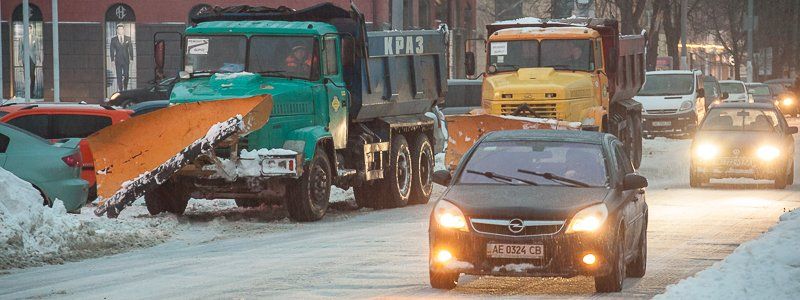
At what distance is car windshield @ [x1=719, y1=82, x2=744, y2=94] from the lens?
6303cm

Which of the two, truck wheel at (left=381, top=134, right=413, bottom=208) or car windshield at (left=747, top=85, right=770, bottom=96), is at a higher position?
truck wheel at (left=381, top=134, right=413, bottom=208)

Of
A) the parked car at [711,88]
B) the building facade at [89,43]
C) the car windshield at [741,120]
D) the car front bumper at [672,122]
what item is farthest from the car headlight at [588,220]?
the parked car at [711,88]

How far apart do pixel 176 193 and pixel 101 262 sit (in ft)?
17.6

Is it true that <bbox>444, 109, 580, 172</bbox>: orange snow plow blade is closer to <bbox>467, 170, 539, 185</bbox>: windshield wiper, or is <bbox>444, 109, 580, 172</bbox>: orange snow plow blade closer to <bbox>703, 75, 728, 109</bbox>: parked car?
<bbox>467, 170, 539, 185</bbox>: windshield wiper

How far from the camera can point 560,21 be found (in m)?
31.1

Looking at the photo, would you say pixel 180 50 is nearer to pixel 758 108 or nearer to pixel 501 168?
pixel 501 168

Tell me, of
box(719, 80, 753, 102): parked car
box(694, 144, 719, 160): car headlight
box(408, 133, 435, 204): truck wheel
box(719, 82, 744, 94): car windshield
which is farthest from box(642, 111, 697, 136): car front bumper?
box(408, 133, 435, 204): truck wheel

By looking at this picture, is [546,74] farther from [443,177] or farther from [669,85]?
[669,85]

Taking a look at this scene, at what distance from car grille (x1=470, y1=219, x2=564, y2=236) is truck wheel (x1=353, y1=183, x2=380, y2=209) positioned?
11.2 meters

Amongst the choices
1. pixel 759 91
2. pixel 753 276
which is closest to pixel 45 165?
pixel 753 276

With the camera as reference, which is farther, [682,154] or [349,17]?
[682,154]

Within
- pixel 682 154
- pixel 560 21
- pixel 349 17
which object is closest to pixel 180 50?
pixel 349 17

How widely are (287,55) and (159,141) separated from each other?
2.28 meters

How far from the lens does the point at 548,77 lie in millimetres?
28984
